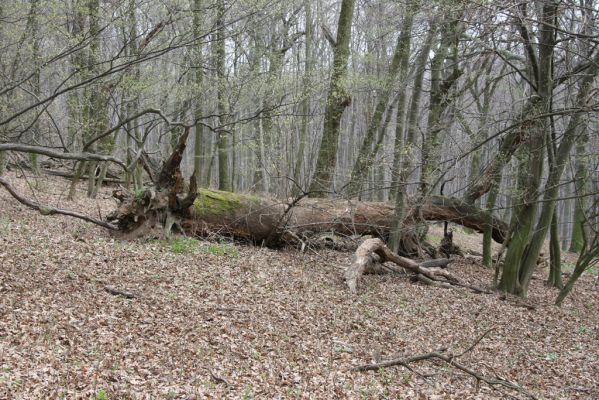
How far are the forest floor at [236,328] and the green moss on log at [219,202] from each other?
0.92 metres

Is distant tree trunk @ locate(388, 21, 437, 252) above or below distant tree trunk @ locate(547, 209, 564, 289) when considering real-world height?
above

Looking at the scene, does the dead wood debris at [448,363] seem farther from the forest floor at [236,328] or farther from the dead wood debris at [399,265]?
the dead wood debris at [399,265]

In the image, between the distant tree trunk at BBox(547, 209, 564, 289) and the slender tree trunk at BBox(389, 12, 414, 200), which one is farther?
the distant tree trunk at BBox(547, 209, 564, 289)

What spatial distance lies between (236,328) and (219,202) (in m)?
4.45

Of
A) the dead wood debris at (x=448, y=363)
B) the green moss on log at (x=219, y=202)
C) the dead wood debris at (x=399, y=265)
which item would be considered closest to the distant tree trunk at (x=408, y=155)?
the dead wood debris at (x=399, y=265)

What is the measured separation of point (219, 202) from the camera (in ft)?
33.5

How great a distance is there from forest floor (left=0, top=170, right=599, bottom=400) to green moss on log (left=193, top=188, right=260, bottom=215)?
36.3 inches

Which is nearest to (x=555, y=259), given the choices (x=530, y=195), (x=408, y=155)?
(x=530, y=195)

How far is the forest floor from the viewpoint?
480 centimetres

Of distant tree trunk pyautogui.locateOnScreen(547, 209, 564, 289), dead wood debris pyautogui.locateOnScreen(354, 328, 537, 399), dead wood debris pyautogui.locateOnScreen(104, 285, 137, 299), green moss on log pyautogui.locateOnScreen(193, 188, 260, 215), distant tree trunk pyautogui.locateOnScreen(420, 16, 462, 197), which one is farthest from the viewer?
distant tree trunk pyautogui.locateOnScreen(547, 209, 564, 289)

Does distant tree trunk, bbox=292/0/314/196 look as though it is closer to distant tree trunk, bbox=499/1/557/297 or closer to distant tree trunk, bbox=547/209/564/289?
distant tree trunk, bbox=499/1/557/297

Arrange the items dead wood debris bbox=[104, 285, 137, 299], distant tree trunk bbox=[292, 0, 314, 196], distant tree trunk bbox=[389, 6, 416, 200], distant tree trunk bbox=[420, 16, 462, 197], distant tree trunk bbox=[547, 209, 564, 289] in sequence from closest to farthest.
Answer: dead wood debris bbox=[104, 285, 137, 299], distant tree trunk bbox=[420, 16, 462, 197], distant tree trunk bbox=[389, 6, 416, 200], distant tree trunk bbox=[547, 209, 564, 289], distant tree trunk bbox=[292, 0, 314, 196]

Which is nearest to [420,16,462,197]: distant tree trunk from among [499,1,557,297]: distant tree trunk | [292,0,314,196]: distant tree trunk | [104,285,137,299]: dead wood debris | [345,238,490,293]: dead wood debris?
[345,238,490,293]: dead wood debris

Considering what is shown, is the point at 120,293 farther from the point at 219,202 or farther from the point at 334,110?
the point at 334,110
